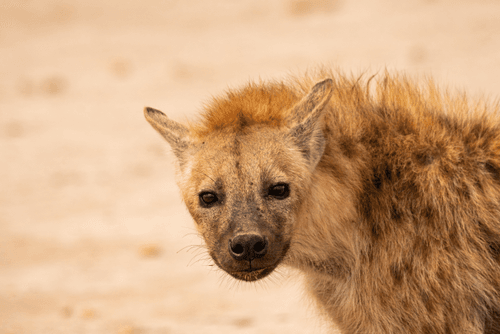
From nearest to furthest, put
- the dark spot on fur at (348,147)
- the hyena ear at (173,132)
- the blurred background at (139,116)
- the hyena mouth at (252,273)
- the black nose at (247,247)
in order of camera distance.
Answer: the black nose at (247,247) < the hyena mouth at (252,273) < the dark spot on fur at (348,147) < the hyena ear at (173,132) < the blurred background at (139,116)

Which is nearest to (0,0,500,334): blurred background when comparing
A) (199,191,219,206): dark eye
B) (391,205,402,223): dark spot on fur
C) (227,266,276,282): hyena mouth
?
(227,266,276,282): hyena mouth

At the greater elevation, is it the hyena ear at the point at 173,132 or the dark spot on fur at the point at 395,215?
the hyena ear at the point at 173,132

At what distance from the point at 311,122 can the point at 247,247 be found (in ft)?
1.70

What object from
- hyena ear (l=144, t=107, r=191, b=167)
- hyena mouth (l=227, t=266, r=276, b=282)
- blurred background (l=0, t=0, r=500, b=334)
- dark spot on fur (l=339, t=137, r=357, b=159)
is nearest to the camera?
hyena mouth (l=227, t=266, r=276, b=282)

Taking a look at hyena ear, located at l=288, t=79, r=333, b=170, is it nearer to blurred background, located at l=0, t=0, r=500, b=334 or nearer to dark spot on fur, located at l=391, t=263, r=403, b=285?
dark spot on fur, located at l=391, t=263, r=403, b=285

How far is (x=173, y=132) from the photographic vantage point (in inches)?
96.9

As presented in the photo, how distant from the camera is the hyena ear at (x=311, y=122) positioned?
7.34 feet

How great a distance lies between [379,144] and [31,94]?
17.5 feet

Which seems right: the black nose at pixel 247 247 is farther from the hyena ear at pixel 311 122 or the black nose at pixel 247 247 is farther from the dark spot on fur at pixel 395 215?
the dark spot on fur at pixel 395 215

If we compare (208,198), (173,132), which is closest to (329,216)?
(208,198)

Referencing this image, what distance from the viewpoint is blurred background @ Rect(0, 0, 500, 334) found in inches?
135

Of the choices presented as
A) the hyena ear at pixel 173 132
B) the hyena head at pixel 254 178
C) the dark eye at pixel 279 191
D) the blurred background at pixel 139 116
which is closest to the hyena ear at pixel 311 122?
the hyena head at pixel 254 178

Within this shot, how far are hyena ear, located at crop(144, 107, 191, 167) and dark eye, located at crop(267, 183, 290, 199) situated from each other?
41 centimetres

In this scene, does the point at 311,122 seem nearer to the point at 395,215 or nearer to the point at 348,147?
the point at 348,147
